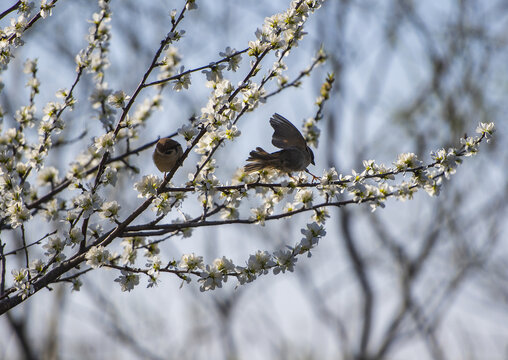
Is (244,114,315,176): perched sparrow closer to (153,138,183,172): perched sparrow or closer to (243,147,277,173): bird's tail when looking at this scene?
(243,147,277,173): bird's tail

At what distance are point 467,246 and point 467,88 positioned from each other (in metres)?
2.87

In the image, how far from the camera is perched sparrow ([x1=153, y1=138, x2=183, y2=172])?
3.60m

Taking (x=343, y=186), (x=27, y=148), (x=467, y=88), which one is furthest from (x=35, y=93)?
(x=467, y=88)

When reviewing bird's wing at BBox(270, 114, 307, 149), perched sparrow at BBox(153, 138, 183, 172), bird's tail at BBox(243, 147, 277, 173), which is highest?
perched sparrow at BBox(153, 138, 183, 172)

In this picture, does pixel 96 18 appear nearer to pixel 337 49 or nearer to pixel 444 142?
pixel 337 49

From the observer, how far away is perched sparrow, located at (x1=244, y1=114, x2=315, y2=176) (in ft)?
10.6

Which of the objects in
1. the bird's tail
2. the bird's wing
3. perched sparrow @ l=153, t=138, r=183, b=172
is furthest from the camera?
perched sparrow @ l=153, t=138, r=183, b=172

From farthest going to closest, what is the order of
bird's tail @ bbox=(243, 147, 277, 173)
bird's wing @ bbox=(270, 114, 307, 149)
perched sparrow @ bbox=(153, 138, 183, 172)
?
1. perched sparrow @ bbox=(153, 138, 183, 172)
2. bird's wing @ bbox=(270, 114, 307, 149)
3. bird's tail @ bbox=(243, 147, 277, 173)

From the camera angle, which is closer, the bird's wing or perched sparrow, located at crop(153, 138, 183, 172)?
the bird's wing

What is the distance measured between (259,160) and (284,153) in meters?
→ 0.16

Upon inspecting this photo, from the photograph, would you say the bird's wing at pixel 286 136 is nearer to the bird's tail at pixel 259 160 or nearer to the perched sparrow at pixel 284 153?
the perched sparrow at pixel 284 153

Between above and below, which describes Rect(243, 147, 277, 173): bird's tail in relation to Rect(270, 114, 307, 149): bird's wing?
below

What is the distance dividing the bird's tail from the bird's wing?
264 mm

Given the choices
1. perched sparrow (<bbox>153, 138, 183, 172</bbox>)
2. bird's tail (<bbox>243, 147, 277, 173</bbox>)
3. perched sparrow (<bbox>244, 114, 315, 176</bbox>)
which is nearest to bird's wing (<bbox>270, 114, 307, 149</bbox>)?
perched sparrow (<bbox>244, 114, 315, 176</bbox>)
